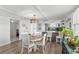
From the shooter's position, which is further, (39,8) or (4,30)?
(4,30)

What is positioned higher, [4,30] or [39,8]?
[39,8]

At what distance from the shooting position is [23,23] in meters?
11.6

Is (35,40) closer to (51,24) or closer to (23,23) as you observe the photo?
(23,23)

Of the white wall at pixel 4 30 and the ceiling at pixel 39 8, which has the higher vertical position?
the ceiling at pixel 39 8

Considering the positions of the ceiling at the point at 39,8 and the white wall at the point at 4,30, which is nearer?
the ceiling at the point at 39,8

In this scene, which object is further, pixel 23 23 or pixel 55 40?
pixel 23 23

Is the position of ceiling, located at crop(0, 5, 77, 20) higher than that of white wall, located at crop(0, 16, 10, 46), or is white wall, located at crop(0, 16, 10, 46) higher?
ceiling, located at crop(0, 5, 77, 20)

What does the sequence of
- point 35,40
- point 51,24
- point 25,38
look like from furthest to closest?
point 51,24, point 35,40, point 25,38

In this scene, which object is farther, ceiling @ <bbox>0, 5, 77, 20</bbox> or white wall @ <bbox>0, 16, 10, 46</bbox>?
white wall @ <bbox>0, 16, 10, 46</bbox>
